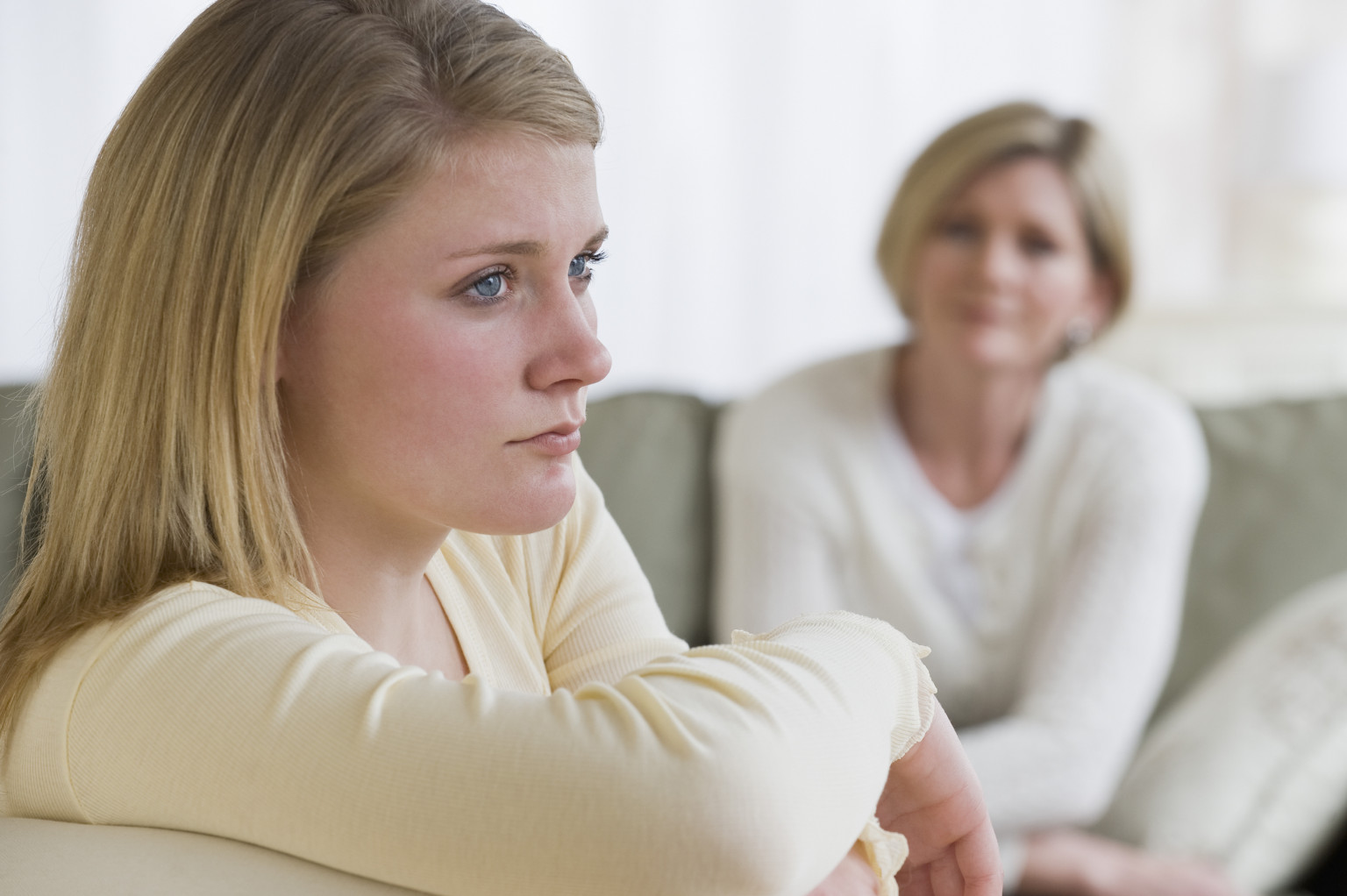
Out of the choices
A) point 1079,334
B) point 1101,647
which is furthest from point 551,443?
point 1079,334

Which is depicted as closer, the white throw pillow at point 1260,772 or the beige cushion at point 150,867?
the beige cushion at point 150,867

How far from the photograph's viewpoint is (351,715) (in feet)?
1.55

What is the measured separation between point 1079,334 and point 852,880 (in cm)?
156

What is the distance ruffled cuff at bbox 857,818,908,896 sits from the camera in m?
0.58

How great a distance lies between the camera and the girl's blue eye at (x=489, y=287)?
54cm

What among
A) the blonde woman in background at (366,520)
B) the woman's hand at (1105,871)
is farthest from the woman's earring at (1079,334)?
the blonde woman in background at (366,520)

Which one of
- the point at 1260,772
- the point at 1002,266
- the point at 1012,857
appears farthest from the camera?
the point at 1002,266

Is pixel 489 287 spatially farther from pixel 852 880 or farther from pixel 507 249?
pixel 852 880

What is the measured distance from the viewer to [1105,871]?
155cm

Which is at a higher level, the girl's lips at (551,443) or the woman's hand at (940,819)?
the girl's lips at (551,443)

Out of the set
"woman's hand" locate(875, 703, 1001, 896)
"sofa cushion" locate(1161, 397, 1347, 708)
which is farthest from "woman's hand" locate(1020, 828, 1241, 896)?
"woman's hand" locate(875, 703, 1001, 896)

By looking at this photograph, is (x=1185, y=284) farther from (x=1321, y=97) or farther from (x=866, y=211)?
(x=866, y=211)

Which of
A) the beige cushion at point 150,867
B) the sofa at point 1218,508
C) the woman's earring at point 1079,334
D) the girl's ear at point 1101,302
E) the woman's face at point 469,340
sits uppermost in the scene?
the woman's face at point 469,340

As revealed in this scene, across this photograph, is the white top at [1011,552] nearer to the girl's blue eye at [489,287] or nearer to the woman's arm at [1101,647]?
the woman's arm at [1101,647]
